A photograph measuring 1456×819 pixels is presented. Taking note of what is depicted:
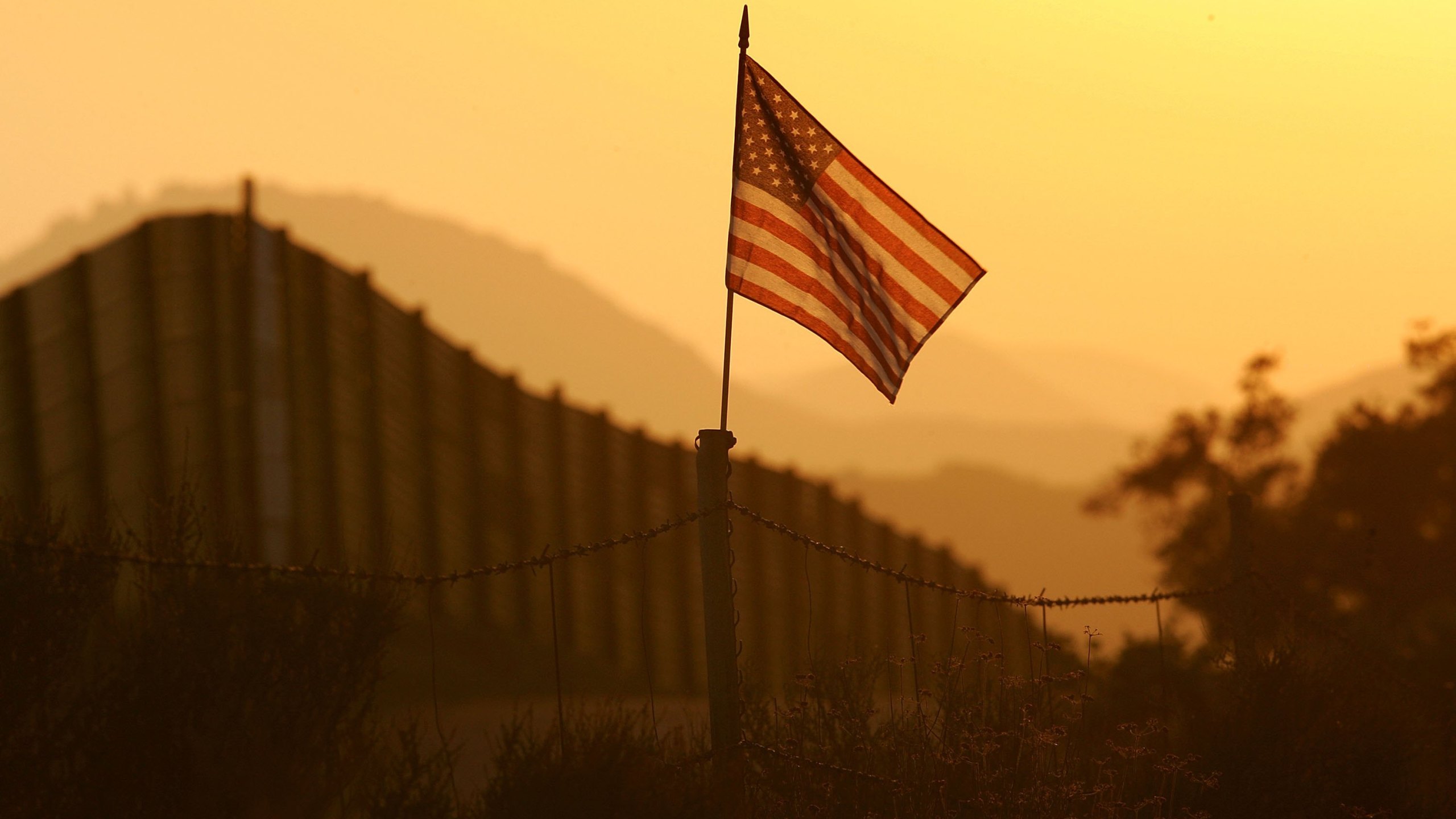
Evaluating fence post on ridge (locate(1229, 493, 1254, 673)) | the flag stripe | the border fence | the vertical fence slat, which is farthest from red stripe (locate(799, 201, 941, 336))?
the vertical fence slat

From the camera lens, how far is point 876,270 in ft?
22.2

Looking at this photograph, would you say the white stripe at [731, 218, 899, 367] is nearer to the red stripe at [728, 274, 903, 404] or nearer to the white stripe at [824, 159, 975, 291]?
the red stripe at [728, 274, 903, 404]

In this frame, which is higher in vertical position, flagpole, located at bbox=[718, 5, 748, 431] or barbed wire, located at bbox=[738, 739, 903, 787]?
flagpole, located at bbox=[718, 5, 748, 431]

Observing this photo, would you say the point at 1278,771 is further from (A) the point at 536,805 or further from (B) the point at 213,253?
(B) the point at 213,253

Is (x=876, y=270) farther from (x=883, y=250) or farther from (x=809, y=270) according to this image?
(x=809, y=270)

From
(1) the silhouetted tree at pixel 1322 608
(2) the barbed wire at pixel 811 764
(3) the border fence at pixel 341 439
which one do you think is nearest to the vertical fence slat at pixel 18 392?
(3) the border fence at pixel 341 439

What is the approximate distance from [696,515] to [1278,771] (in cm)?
369

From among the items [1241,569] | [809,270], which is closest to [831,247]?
[809,270]

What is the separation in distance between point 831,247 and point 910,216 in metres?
0.42

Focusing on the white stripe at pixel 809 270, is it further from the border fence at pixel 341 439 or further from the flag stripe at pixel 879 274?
the border fence at pixel 341 439

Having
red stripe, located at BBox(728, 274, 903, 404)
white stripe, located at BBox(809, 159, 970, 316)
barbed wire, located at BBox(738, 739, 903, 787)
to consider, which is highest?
white stripe, located at BBox(809, 159, 970, 316)

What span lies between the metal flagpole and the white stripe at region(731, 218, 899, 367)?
3.71 ft

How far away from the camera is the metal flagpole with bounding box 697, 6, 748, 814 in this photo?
17.9ft

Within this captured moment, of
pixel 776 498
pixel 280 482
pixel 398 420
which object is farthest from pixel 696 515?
pixel 776 498
